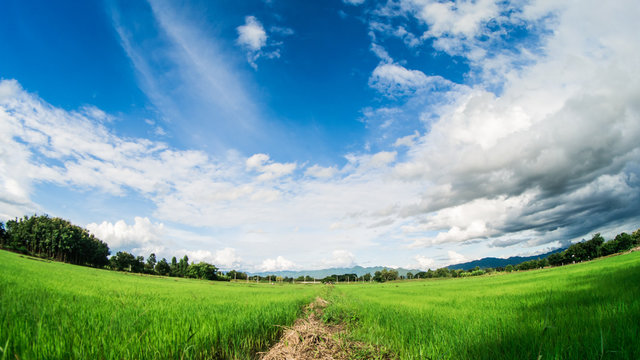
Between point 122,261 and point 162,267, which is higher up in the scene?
point 122,261

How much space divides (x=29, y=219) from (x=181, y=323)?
4727 inches

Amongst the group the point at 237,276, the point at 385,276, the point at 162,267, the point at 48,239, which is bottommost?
the point at 385,276

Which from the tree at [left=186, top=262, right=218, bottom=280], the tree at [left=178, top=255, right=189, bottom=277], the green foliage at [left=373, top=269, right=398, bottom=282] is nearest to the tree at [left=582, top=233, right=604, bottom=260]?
the green foliage at [left=373, top=269, right=398, bottom=282]

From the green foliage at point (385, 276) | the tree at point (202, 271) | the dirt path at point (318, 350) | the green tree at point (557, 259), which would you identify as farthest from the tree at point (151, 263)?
the green tree at point (557, 259)

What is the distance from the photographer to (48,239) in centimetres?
7225

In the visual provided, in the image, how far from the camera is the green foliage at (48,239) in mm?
72625

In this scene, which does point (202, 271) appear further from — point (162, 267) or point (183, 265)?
point (162, 267)

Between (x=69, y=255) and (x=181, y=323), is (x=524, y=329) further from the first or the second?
(x=69, y=255)

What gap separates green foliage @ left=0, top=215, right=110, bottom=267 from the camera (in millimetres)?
72625

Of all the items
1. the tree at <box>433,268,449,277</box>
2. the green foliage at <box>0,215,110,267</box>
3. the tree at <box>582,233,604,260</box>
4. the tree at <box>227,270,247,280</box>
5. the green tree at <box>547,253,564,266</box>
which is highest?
the green foliage at <box>0,215,110,267</box>

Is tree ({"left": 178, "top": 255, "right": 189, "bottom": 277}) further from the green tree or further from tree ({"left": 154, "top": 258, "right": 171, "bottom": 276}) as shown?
the green tree

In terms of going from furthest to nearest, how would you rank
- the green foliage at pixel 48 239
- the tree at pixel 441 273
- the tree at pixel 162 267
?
the tree at pixel 441 273
the tree at pixel 162 267
the green foliage at pixel 48 239

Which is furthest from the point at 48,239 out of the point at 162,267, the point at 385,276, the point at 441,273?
the point at 441,273

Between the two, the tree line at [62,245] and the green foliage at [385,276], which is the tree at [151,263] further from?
the green foliage at [385,276]
